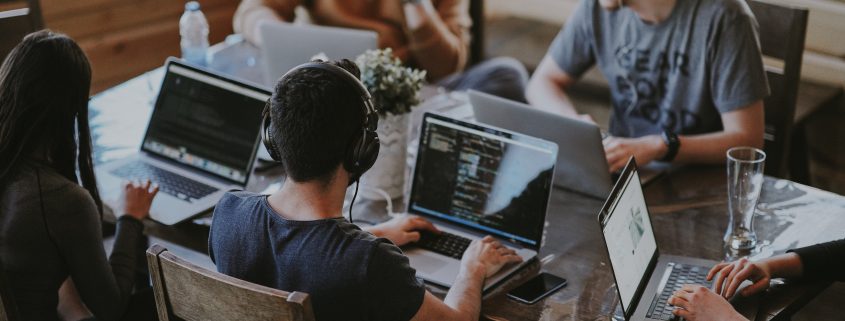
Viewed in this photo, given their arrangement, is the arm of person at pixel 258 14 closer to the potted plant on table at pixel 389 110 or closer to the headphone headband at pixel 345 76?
the potted plant on table at pixel 389 110

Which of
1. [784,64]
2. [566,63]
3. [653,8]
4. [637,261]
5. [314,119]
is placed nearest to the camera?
[314,119]

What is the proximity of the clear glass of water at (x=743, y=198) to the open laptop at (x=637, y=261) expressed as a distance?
0.10m

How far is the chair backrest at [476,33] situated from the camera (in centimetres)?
432

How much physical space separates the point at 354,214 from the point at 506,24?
96.4 inches

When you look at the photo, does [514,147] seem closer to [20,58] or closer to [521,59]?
[20,58]

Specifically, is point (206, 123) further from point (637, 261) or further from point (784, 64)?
point (784, 64)

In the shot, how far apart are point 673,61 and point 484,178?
2.44ft

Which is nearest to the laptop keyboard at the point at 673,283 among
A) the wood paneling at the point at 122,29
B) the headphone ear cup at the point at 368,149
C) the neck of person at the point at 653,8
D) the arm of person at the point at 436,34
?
the headphone ear cup at the point at 368,149

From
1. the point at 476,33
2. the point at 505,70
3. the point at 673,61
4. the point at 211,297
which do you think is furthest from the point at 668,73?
the point at 476,33

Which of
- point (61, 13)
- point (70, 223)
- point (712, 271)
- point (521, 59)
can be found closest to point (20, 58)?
point (70, 223)

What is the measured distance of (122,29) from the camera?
4.38 m

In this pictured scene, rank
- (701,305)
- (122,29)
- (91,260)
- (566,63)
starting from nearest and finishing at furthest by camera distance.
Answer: (701,305)
(91,260)
(566,63)
(122,29)

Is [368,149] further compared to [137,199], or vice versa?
[137,199]

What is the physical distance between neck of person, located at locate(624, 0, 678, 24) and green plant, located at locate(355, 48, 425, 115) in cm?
63
